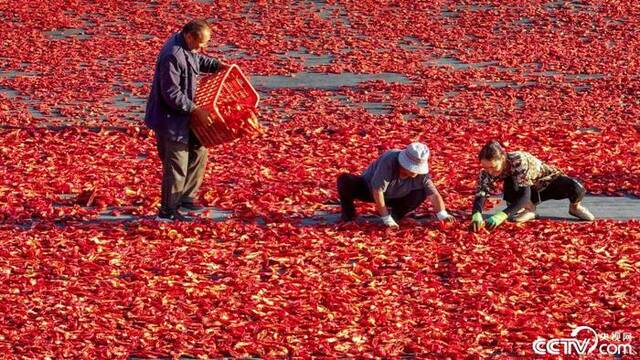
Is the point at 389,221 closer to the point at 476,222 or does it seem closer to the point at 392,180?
the point at 392,180

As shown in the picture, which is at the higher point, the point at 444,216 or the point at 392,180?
the point at 392,180

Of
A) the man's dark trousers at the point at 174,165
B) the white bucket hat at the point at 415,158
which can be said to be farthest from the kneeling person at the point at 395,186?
the man's dark trousers at the point at 174,165

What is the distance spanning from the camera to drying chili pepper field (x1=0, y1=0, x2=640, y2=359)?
393 inches

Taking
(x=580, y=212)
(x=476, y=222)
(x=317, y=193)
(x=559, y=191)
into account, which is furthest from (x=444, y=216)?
(x=317, y=193)

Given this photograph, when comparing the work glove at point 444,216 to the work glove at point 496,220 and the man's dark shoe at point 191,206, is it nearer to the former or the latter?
the work glove at point 496,220

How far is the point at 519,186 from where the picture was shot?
12602 mm

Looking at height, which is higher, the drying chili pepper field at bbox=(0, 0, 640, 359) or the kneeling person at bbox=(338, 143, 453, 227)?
the kneeling person at bbox=(338, 143, 453, 227)

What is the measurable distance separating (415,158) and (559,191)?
189cm

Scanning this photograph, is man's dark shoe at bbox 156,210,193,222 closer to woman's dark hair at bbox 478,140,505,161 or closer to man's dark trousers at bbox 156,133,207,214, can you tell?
man's dark trousers at bbox 156,133,207,214

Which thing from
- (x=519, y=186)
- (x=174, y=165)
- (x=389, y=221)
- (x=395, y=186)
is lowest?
(x=389, y=221)

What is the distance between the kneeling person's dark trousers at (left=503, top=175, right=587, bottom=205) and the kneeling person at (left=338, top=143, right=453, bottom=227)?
70 cm

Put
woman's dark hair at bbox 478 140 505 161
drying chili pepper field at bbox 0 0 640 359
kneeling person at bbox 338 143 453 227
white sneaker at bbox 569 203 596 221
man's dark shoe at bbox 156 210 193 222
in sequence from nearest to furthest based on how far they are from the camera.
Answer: drying chili pepper field at bbox 0 0 640 359
woman's dark hair at bbox 478 140 505 161
kneeling person at bbox 338 143 453 227
man's dark shoe at bbox 156 210 193 222
white sneaker at bbox 569 203 596 221

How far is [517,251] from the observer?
471 inches

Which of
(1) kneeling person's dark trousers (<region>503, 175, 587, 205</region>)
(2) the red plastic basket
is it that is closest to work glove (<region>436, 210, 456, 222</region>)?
(1) kneeling person's dark trousers (<region>503, 175, 587, 205</region>)
